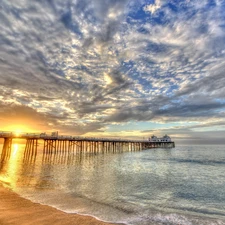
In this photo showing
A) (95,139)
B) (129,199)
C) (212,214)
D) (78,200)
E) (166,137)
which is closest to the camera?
(212,214)

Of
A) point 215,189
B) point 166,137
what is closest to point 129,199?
point 215,189

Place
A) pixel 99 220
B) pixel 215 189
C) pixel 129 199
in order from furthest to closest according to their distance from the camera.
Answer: pixel 215 189
pixel 129 199
pixel 99 220

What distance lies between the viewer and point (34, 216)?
690 centimetres

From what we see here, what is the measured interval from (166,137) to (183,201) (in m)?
99.2

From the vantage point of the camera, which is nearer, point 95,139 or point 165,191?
point 165,191

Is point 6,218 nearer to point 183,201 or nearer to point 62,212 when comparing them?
point 62,212

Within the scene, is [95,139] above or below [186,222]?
above

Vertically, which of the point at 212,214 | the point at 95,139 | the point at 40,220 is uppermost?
the point at 95,139

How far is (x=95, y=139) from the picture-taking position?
165 feet

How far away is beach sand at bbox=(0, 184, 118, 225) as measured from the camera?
630cm

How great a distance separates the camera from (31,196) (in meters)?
10.1

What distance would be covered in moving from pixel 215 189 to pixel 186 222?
820 cm

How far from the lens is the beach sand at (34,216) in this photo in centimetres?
630

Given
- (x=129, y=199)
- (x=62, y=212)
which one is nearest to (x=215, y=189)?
(x=129, y=199)
